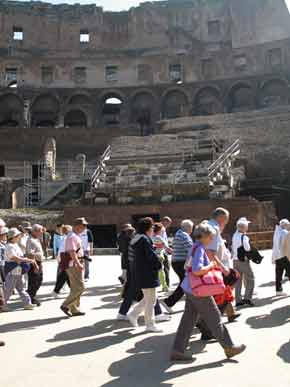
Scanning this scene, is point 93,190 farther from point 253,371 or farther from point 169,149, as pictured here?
point 253,371

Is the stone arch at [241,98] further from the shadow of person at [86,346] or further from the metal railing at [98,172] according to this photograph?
the shadow of person at [86,346]

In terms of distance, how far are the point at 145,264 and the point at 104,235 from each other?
14.4 meters

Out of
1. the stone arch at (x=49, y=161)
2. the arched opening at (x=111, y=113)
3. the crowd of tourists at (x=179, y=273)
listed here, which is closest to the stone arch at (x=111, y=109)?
the arched opening at (x=111, y=113)

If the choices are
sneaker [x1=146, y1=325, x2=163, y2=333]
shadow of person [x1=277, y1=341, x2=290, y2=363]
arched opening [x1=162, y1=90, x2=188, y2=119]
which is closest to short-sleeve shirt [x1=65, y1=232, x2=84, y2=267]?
sneaker [x1=146, y1=325, x2=163, y2=333]

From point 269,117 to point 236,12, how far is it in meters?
26.2

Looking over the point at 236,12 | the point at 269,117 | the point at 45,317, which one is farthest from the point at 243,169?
the point at 236,12

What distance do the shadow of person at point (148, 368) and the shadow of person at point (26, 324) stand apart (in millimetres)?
2058

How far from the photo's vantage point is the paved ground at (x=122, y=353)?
5.05 meters

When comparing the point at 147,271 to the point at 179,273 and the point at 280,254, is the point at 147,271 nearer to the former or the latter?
the point at 179,273

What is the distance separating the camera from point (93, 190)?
23.0m

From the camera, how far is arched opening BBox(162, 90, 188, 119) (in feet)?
157

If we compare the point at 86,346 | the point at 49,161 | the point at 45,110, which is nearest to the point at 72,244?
the point at 86,346

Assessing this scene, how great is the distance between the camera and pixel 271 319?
7.47 m

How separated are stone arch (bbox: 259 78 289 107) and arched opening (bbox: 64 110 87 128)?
56.8 ft
